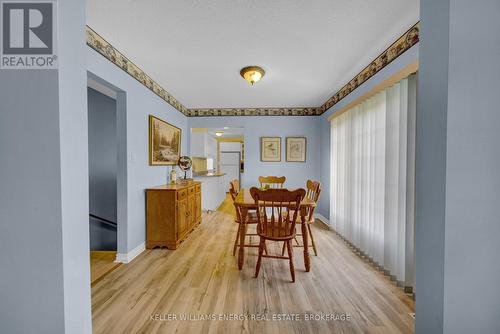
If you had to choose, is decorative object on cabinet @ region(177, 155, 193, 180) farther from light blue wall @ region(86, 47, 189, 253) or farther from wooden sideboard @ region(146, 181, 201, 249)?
wooden sideboard @ region(146, 181, 201, 249)

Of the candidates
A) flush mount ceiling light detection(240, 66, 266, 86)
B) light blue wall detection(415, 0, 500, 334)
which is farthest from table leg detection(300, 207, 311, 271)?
flush mount ceiling light detection(240, 66, 266, 86)

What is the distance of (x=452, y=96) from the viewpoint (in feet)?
2.39

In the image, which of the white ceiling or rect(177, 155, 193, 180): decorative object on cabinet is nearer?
the white ceiling

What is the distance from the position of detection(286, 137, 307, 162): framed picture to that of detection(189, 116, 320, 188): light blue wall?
0.09 m

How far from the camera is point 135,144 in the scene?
110 inches

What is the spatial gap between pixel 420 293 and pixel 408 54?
2167 millimetres

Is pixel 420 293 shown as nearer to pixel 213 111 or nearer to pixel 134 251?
pixel 134 251

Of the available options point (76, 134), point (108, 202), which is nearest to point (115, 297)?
point (76, 134)

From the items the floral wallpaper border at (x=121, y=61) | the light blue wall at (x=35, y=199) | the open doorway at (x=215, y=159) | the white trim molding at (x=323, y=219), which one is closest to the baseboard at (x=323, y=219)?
the white trim molding at (x=323, y=219)

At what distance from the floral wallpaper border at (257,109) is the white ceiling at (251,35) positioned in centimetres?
8

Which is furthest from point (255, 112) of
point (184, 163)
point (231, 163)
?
point (231, 163)

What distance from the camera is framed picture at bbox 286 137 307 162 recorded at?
4.68 m

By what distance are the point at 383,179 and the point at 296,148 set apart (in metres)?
2.43

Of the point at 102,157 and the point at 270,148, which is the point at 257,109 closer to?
the point at 270,148
